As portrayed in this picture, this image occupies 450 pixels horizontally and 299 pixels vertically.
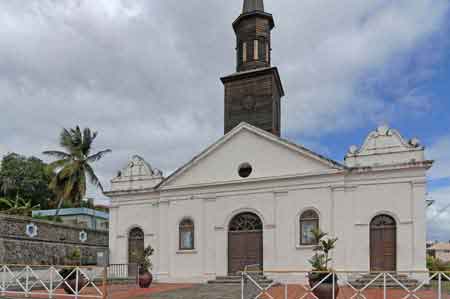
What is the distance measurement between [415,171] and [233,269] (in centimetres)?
835

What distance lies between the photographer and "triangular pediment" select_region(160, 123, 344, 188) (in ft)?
63.2

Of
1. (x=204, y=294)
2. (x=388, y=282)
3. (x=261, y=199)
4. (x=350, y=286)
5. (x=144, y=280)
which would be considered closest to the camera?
(x=350, y=286)

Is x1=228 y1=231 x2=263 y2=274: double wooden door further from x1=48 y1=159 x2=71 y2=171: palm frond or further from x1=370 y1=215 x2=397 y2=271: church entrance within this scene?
x1=48 y1=159 x2=71 y2=171: palm frond

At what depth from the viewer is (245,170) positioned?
20.5m

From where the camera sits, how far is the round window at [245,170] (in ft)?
66.8

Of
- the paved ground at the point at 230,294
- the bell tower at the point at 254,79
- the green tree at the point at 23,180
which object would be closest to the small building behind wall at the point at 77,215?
the green tree at the point at 23,180

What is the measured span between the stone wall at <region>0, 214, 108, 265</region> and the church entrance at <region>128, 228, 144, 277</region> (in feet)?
4.24

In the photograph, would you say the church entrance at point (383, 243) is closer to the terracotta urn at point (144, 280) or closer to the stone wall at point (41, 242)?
the terracotta urn at point (144, 280)

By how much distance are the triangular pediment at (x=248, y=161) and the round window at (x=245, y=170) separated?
10 centimetres

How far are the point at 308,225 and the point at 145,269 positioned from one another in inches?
267

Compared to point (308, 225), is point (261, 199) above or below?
above

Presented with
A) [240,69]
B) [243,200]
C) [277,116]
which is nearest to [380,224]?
[243,200]

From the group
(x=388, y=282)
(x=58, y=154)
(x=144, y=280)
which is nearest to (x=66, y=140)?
(x=58, y=154)

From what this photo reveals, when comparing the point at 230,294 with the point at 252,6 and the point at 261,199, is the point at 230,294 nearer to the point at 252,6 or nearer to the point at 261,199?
the point at 261,199
